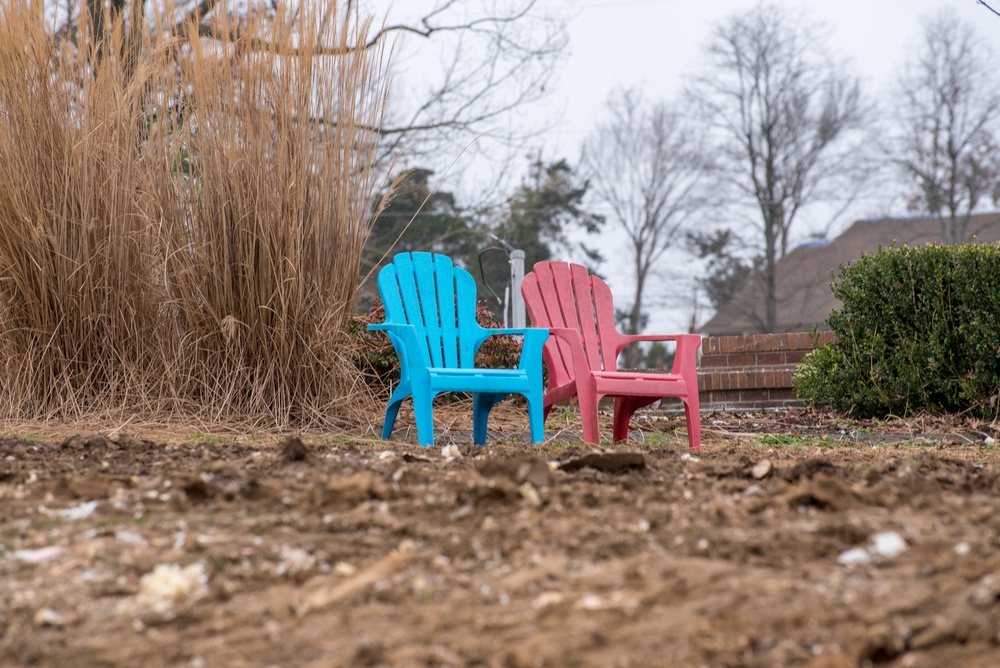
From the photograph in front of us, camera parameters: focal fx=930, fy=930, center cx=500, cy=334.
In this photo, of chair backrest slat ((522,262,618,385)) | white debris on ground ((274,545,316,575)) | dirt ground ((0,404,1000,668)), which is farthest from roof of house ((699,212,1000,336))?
white debris on ground ((274,545,316,575))

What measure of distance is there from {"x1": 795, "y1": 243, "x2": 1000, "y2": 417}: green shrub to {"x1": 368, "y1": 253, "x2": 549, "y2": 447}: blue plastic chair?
2.67m


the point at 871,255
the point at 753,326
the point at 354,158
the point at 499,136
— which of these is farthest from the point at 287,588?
the point at 753,326

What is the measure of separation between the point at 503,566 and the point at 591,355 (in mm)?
2738

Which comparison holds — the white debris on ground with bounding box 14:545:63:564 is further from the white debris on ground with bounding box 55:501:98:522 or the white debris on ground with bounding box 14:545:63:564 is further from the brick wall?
the brick wall

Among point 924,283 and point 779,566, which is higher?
point 924,283

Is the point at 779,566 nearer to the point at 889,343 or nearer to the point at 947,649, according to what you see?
the point at 947,649

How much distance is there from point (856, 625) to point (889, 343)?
189 inches

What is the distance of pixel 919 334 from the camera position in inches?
213

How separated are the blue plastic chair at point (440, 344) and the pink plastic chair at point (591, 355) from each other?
0.19m

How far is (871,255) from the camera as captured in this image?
19.0ft

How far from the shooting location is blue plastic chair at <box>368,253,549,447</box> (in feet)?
11.3

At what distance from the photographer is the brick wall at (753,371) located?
6.97 metres

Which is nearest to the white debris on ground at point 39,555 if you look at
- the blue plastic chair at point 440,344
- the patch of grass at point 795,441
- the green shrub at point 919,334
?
the blue plastic chair at point 440,344

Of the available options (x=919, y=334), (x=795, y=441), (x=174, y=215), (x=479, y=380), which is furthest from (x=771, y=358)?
(x=174, y=215)
